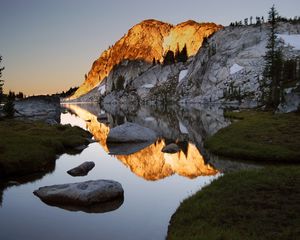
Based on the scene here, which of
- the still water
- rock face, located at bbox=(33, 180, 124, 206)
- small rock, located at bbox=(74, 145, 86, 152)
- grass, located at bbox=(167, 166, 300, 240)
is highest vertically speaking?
grass, located at bbox=(167, 166, 300, 240)

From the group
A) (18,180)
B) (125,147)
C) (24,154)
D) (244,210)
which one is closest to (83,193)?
(18,180)

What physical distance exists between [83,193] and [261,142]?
20.8 meters

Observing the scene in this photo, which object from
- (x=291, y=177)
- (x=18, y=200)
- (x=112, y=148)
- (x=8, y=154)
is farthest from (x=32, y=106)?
(x=291, y=177)

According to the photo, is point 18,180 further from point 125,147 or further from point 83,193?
point 125,147

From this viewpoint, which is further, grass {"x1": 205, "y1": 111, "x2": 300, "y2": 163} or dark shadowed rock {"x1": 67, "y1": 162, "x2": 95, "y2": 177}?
grass {"x1": 205, "y1": 111, "x2": 300, "y2": 163}

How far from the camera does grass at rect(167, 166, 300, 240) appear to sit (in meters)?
13.0

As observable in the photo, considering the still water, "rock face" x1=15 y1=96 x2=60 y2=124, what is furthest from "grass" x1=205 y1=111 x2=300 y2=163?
"rock face" x1=15 y1=96 x2=60 y2=124

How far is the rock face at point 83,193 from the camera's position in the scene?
20.6 metres

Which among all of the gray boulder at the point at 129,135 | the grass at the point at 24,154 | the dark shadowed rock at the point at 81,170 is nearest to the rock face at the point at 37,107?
the gray boulder at the point at 129,135

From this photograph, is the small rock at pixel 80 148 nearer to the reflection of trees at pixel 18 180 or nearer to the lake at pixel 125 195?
the lake at pixel 125 195

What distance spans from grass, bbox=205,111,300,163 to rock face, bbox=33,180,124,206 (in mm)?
14968

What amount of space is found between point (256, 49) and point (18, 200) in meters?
194

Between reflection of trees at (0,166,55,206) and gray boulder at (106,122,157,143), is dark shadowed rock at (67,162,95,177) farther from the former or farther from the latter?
gray boulder at (106,122,157,143)

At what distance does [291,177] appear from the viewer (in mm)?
20062
